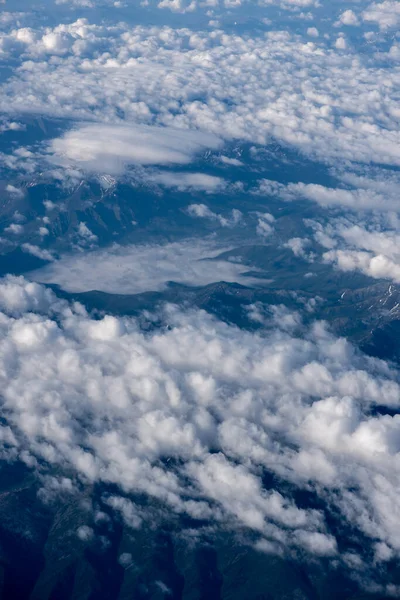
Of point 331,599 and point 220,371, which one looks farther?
point 220,371

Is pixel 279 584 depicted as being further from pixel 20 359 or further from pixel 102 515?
pixel 20 359

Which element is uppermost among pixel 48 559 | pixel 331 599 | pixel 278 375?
pixel 278 375

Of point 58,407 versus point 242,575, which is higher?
point 58,407

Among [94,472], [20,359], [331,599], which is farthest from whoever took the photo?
[20,359]

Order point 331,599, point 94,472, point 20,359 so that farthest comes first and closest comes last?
point 20,359 → point 94,472 → point 331,599

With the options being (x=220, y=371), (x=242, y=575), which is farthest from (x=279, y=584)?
(x=220, y=371)

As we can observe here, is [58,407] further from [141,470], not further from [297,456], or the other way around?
[297,456]

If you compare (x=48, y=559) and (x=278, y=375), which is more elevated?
(x=278, y=375)

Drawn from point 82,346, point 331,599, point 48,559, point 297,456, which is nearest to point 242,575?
point 331,599

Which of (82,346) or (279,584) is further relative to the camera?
(82,346)
